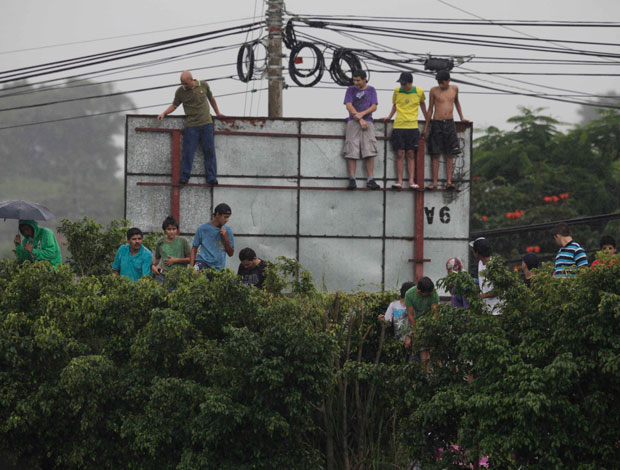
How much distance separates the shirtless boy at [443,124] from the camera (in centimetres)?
1400

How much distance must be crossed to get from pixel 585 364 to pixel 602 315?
0.41 meters

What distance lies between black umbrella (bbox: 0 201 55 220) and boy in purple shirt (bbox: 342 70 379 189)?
5.01m

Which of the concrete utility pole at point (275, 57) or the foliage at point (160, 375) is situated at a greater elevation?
the concrete utility pole at point (275, 57)

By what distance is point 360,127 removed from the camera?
14297 mm

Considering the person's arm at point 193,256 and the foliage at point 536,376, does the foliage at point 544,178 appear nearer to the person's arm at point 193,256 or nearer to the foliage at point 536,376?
the person's arm at point 193,256

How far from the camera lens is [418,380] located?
26.8ft

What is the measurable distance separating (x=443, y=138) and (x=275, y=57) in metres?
3.83

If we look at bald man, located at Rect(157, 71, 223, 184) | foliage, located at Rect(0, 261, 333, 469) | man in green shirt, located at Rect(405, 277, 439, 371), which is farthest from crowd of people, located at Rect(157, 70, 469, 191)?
foliage, located at Rect(0, 261, 333, 469)

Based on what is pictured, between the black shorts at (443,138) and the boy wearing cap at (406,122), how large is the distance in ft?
0.79

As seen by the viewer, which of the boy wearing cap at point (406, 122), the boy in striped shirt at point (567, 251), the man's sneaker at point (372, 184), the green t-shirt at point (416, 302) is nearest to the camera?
the green t-shirt at point (416, 302)

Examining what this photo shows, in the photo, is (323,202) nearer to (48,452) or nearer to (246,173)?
(246,173)

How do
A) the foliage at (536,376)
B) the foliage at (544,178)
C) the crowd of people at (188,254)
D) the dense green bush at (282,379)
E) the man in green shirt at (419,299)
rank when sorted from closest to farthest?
the foliage at (536,376) → the dense green bush at (282,379) → the man in green shirt at (419,299) → the crowd of people at (188,254) → the foliage at (544,178)

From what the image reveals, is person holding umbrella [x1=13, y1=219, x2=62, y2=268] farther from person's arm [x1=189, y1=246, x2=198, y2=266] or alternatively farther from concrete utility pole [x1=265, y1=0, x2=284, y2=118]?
concrete utility pole [x1=265, y1=0, x2=284, y2=118]

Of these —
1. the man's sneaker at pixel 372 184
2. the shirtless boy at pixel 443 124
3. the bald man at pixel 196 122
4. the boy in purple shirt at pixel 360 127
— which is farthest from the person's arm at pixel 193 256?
the shirtless boy at pixel 443 124
